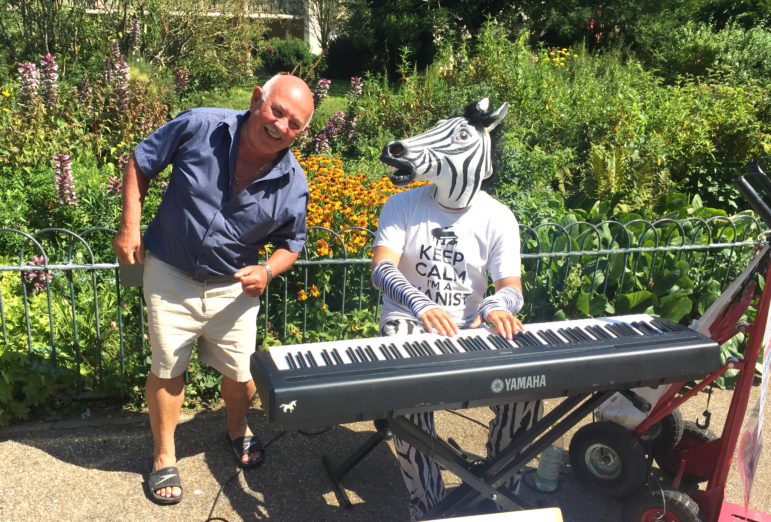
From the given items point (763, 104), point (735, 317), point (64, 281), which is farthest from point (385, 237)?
point (763, 104)

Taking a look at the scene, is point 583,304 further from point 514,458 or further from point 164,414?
point 164,414

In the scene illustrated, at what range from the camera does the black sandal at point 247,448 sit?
10.7 feet

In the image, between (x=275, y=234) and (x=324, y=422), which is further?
(x=275, y=234)

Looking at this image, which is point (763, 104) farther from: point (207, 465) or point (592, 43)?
point (592, 43)

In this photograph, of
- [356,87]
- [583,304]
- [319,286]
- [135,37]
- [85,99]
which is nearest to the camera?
[319,286]

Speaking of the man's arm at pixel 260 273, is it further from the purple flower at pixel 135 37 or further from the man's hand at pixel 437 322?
the purple flower at pixel 135 37

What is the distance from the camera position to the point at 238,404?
322 cm

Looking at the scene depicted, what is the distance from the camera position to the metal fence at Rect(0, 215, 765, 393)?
3590 mm

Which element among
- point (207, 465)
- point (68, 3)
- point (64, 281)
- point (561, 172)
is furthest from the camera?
point (68, 3)

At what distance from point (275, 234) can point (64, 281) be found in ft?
5.85

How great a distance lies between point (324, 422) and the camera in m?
2.01

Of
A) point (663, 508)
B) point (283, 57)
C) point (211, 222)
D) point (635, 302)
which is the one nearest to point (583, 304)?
point (635, 302)

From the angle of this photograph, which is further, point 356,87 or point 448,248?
point 356,87

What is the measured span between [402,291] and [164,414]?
1278mm
